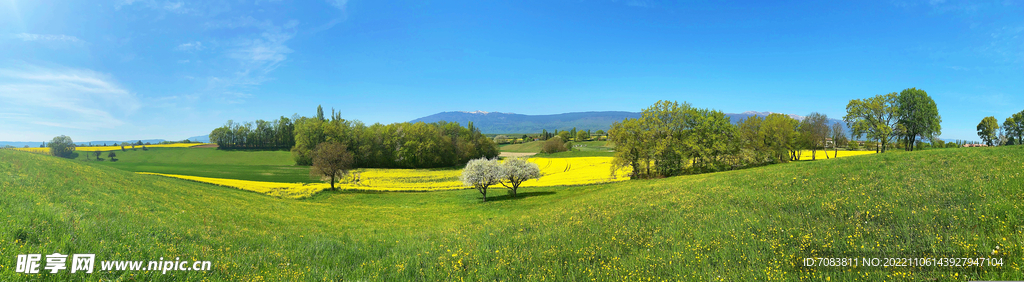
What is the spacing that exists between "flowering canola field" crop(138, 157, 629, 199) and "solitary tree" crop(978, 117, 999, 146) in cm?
7269

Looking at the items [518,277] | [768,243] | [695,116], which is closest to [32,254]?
[518,277]

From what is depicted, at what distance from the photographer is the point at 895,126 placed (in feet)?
159

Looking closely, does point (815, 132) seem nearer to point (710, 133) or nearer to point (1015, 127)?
point (710, 133)

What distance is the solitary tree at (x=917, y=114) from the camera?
4672 cm

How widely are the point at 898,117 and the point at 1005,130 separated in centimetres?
3907

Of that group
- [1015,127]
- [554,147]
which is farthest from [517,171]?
[1015,127]

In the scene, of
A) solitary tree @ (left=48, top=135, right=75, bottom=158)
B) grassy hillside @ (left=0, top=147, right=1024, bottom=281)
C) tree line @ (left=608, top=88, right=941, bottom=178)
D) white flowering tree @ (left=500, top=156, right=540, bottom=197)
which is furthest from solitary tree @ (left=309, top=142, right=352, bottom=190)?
solitary tree @ (left=48, top=135, right=75, bottom=158)


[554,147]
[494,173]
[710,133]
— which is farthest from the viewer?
[554,147]

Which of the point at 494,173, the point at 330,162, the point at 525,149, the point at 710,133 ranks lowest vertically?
the point at 494,173

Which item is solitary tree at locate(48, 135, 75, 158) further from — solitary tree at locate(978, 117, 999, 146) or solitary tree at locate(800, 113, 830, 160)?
solitary tree at locate(978, 117, 999, 146)

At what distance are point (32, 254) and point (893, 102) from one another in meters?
82.7

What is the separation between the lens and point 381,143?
8444 centimetres

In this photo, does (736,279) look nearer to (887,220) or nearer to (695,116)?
(887,220)

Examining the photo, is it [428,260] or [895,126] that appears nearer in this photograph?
[428,260]
